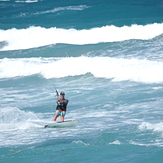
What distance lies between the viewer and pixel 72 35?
35625 millimetres

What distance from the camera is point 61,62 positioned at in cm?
2527

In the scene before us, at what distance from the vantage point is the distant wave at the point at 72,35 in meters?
32.2

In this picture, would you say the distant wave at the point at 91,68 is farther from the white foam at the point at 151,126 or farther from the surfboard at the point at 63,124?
the surfboard at the point at 63,124

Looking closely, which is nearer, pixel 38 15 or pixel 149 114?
pixel 149 114

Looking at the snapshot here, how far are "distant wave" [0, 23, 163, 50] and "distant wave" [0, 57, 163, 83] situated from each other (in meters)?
7.01

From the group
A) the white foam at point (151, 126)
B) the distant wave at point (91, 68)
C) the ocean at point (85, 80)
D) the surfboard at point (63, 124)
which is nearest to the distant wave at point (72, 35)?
the ocean at point (85, 80)

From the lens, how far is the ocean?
1055 centimetres

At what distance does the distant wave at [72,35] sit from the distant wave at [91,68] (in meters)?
7.01

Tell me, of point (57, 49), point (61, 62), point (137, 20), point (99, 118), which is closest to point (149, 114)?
point (99, 118)

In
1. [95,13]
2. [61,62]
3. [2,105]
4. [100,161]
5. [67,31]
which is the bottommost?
[100,161]

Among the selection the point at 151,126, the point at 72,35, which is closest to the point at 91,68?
the point at 151,126

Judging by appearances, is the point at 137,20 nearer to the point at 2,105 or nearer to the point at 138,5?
the point at 138,5

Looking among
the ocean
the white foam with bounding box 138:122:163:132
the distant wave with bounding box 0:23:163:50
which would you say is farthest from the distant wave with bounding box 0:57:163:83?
the white foam with bounding box 138:122:163:132

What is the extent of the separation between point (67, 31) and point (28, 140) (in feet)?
85.5
